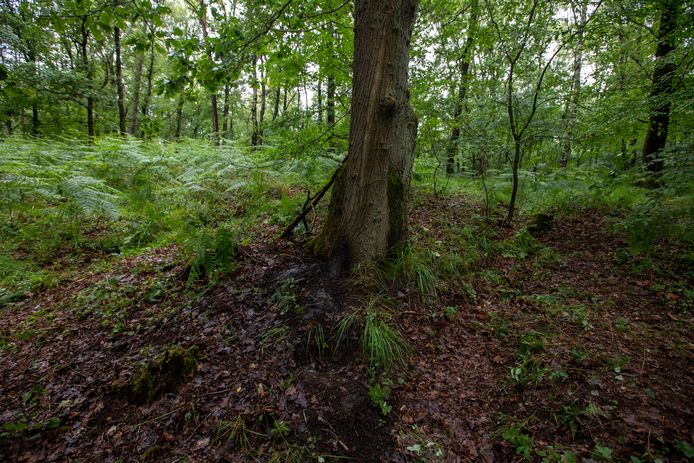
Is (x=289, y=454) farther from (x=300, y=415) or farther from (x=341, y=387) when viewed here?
(x=341, y=387)

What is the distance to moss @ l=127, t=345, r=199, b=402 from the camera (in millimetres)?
2627

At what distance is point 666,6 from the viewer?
4.55 m

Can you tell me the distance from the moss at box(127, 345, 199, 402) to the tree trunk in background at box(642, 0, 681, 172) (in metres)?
6.09

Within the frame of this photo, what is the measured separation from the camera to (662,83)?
5.30 meters

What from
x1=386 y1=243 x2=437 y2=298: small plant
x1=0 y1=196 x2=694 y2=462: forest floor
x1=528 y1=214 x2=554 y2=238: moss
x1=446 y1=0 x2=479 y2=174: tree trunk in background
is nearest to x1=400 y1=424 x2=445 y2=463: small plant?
x1=0 y1=196 x2=694 y2=462: forest floor

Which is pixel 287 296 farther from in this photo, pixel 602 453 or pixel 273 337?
pixel 602 453

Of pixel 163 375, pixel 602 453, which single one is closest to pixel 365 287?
pixel 163 375

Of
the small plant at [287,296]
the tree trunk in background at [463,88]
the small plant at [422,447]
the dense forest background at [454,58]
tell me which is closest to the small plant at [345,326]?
the small plant at [287,296]

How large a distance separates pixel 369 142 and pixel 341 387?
2.57m

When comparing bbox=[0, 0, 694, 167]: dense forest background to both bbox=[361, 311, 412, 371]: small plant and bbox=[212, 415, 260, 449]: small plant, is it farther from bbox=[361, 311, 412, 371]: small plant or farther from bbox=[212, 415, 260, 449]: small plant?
bbox=[212, 415, 260, 449]: small plant

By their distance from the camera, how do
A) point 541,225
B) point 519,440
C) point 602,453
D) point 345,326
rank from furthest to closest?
point 541,225
point 345,326
point 519,440
point 602,453

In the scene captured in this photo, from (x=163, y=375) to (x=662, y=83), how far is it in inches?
344

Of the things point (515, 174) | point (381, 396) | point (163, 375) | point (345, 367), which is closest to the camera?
point (381, 396)

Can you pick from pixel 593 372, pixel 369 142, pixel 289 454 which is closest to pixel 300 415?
pixel 289 454
